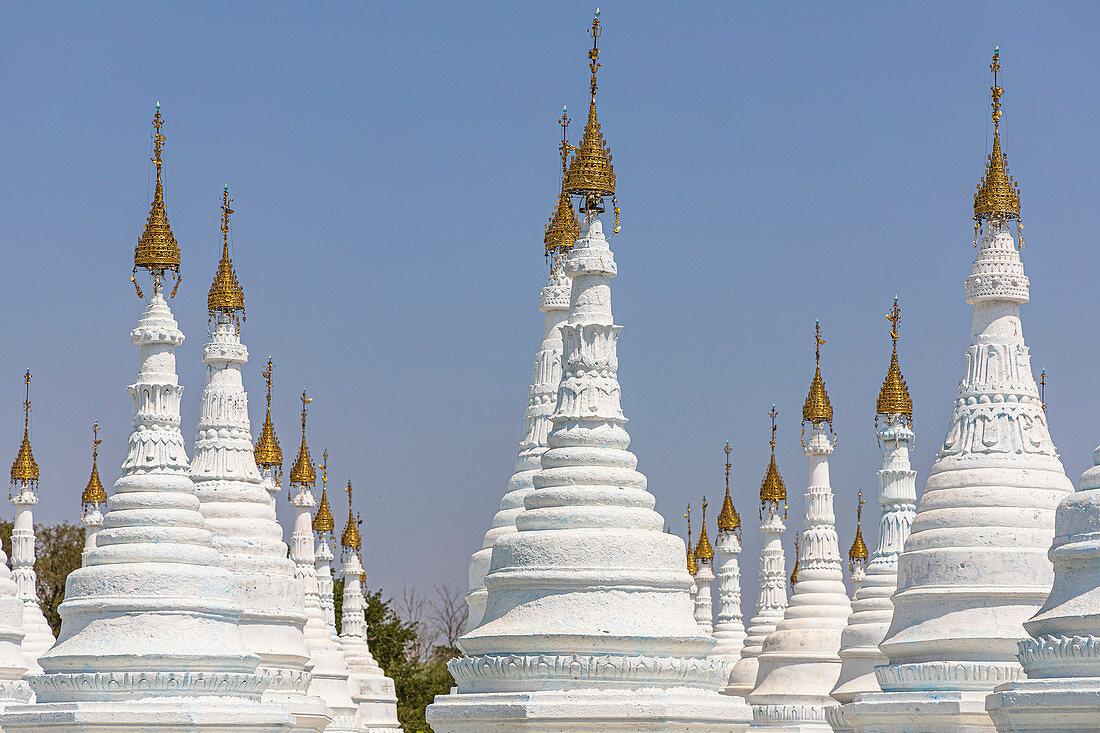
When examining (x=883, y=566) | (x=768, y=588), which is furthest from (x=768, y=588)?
(x=883, y=566)

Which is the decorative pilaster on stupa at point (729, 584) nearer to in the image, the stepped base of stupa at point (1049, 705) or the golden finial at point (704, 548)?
the golden finial at point (704, 548)

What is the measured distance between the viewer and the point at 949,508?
2928cm

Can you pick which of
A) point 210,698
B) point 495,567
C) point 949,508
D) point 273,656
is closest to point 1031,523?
point 949,508

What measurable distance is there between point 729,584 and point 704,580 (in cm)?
527

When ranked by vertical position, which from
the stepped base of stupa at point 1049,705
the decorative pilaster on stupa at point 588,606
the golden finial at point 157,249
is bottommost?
the stepped base of stupa at point 1049,705

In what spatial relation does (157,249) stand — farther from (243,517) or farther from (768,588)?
(768,588)

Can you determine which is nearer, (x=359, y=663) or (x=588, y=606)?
(x=588, y=606)

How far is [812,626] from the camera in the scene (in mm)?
42125

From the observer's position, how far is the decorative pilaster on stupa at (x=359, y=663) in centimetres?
5581

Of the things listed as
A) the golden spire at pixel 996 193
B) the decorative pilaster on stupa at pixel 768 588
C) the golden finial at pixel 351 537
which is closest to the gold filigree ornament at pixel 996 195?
the golden spire at pixel 996 193

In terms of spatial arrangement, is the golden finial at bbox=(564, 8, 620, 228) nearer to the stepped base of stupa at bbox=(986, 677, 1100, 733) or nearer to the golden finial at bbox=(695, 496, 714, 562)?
the stepped base of stupa at bbox=(986, 677, 1100, 733)

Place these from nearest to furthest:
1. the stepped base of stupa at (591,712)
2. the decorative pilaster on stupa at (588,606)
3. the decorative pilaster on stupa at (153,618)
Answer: the stepped base of stupa at (591,712), the decorative pilaster on stupa at (588,606), the decorative pilaster on stupa at (153,618)

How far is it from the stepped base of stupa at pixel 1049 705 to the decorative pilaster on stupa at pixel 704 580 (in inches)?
1346

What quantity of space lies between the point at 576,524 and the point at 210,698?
5.75 meters
